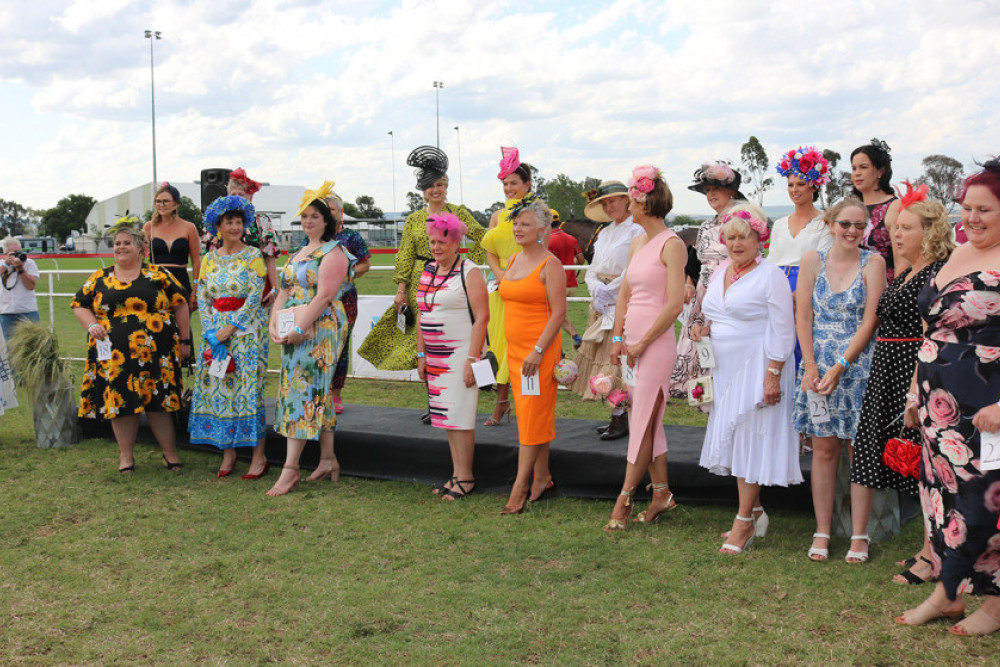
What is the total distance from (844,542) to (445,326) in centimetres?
239

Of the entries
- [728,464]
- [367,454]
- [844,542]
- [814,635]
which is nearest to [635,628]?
[814,635]

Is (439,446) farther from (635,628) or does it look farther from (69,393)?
(69,393)

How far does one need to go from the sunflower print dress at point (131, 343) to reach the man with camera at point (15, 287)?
3097 mm

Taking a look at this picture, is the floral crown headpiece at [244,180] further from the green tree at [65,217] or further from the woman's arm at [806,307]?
the green tree at [65,217]

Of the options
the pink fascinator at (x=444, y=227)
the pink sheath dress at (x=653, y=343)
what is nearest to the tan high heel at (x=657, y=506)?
the pink sheath dress at (x=653, y=343)

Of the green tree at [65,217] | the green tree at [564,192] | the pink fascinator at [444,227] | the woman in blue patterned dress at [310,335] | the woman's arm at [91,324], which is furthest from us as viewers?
the green tree at [65,217]

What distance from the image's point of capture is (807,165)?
4.43 metres

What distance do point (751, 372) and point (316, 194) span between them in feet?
9.38

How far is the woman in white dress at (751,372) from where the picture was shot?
12.8ft

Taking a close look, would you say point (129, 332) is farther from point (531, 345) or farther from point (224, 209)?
point (531, 345)

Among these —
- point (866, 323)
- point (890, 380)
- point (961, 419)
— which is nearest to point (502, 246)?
point (866, 323)

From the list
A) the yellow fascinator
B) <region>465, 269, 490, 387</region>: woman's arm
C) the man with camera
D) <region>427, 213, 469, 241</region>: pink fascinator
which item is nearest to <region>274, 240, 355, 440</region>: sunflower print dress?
the yellow fascinator

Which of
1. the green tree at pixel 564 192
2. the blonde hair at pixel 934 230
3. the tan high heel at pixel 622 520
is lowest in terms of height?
the tan high heel at pixel 622 520

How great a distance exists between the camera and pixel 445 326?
4922 millimetres
